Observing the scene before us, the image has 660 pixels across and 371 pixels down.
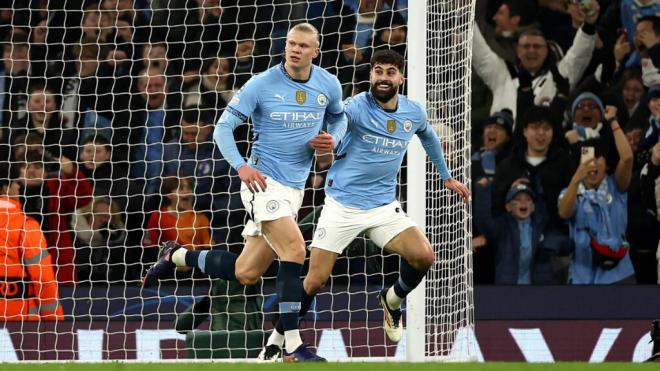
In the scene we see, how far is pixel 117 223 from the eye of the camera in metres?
11.6

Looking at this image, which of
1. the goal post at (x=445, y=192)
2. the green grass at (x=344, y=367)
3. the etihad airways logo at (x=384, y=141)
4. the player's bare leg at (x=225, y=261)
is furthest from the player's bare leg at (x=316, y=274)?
the green grass at (x=344, y=367)

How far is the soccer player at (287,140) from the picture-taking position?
8.54 meters

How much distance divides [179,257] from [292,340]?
152 cm

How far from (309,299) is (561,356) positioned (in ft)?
8.42

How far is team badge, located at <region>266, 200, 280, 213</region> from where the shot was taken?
341 inches

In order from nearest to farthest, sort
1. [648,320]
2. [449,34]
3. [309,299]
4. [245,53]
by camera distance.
Result: 1. [309,299]
2. [449,34]
3. [648,320]
4. [245,53]

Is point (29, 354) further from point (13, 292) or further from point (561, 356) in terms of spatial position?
point (561, 356)

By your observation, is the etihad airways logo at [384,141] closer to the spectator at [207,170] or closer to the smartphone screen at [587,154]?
the spectator at [207,170]

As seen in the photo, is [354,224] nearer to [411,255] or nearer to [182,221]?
[411,255]

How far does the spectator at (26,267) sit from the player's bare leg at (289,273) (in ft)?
7.85

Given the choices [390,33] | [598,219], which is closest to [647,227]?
[598,219]

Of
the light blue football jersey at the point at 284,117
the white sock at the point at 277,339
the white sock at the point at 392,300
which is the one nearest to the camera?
the light blue football jersey at the point at 284,117

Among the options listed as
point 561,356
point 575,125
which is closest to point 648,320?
point 561,356

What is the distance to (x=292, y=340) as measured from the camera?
851 cm
